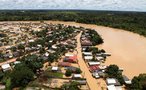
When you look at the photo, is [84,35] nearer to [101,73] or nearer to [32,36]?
[32,36]

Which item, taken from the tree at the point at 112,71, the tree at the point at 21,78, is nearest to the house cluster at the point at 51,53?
the tree at the point at 112,71

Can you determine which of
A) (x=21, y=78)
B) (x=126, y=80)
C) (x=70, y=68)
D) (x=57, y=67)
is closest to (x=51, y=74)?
(x=57, y=67)

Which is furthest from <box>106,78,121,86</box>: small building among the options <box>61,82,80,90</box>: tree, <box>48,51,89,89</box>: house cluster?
<box>61,82,80,90</box>: tree

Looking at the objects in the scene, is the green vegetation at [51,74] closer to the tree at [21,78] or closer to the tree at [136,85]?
the tree at [21,78]

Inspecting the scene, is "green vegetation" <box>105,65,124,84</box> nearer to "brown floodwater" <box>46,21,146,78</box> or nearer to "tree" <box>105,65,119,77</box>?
"tree" <box>105,65,119,77</box>

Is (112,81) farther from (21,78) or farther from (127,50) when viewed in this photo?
(127,50)

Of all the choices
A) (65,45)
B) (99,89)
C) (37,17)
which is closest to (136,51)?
(65,45)
